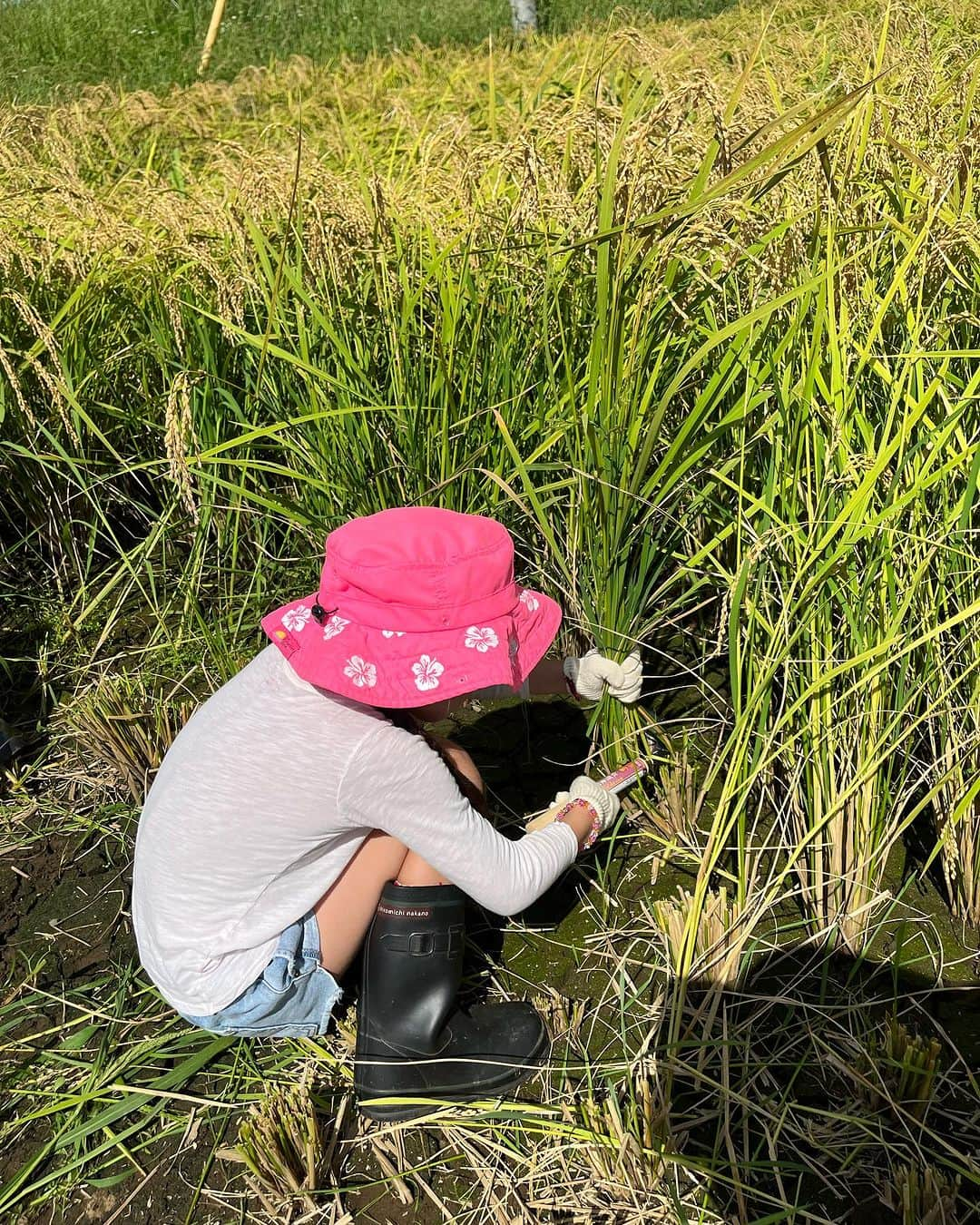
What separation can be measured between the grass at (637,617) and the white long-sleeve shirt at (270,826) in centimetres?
21

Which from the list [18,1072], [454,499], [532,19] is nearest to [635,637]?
[454,499]

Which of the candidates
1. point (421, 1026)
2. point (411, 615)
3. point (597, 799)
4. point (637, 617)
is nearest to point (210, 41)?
point (637, 617)

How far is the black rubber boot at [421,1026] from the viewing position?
152 centimetres

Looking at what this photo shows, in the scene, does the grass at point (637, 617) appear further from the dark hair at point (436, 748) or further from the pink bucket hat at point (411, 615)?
the pink bucket hat at point (411, 615)

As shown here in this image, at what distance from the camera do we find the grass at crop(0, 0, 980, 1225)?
1418mm

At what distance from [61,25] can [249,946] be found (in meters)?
8.62

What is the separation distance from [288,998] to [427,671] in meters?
0.55

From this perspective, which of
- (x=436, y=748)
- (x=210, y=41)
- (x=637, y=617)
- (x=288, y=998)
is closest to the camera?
(x=288, y=998)

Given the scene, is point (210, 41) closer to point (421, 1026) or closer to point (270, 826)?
point (270, 826)

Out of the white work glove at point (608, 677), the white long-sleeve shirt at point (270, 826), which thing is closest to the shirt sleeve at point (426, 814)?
the white long-sleeve shirt at point (270, 826)

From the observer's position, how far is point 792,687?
1625 millimetres

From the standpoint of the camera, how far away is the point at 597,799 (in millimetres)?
1761

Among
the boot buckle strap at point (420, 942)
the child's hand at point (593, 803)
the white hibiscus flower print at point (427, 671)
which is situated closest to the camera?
the white hibiscus flower print at point (427, 671)

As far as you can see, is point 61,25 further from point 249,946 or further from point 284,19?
point 249,946
